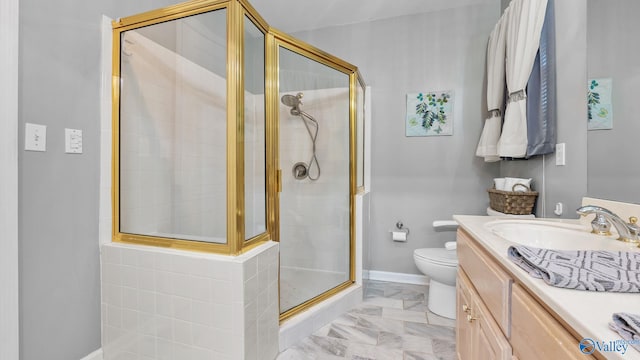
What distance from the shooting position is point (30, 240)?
3.86ft

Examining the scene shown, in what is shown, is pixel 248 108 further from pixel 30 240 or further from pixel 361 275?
pixel 361 275

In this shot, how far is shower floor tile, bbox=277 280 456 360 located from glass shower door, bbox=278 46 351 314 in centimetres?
26

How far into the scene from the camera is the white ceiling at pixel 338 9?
2420 millimetres

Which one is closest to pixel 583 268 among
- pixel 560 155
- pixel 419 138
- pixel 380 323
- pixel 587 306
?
pixel 587 306

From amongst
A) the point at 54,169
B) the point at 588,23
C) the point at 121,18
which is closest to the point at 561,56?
the point at 588,23

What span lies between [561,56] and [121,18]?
236 centimetres

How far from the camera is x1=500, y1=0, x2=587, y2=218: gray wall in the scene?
1325mm

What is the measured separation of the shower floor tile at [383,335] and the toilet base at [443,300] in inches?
1.6

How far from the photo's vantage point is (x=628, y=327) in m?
0.40

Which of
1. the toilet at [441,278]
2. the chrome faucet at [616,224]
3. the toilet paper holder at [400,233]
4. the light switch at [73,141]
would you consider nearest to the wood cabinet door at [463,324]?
the chrome faucet at [616,224]

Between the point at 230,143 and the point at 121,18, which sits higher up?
the point at 121,18

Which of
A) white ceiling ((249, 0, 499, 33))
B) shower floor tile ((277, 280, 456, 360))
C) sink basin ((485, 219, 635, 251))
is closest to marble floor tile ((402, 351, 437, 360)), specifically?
shower floor tile ((277, 280, 456, 360))

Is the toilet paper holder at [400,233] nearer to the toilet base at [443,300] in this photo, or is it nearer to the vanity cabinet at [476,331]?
the toilet base at [443,300]

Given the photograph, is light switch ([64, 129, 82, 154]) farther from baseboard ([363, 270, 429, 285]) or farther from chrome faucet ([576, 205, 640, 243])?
baseboard ([363, 270, 429, 285])
